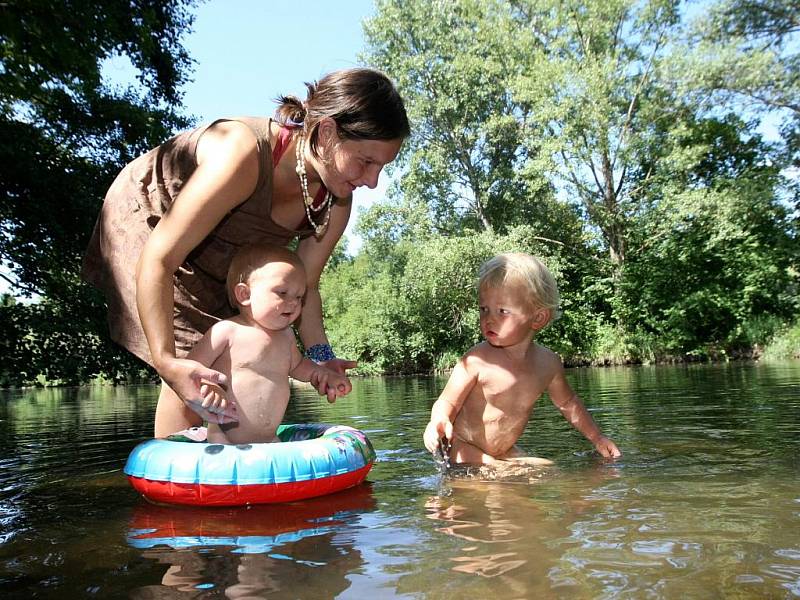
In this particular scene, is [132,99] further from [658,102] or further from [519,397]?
[658,102]

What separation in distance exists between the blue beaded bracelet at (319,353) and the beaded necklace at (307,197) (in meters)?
0.55

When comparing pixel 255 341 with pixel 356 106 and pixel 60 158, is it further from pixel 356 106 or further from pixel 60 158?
pixel 60 158

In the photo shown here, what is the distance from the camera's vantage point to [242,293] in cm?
289

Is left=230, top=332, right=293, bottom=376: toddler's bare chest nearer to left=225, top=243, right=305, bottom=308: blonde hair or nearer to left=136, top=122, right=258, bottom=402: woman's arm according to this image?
left=225, top=243, right=305, bottom=308: blonde hair

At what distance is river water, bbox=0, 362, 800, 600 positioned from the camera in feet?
5.28

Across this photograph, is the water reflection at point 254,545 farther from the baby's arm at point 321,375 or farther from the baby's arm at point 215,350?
the baby's arm at point 321,375

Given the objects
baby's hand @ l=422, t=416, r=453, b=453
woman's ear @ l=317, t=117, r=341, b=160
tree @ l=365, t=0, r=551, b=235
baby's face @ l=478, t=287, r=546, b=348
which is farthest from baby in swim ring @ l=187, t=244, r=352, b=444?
tree @ l=365, t=0, r=551, b=235

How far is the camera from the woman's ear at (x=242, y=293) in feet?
9.44

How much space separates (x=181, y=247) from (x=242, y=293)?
0.50m

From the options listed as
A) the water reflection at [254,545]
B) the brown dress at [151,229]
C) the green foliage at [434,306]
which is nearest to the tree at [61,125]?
the brown dress at [151,229]

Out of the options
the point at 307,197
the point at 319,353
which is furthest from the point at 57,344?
the point at 307,197

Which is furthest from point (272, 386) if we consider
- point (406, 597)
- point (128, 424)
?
point (128, 424)

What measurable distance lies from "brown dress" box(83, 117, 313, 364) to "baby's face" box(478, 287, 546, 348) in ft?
3.06

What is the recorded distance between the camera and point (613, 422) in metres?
5.20
